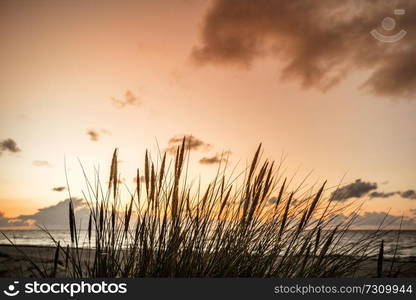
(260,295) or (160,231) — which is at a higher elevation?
(160,231)

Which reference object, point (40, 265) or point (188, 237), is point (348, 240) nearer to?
point (188, 237)

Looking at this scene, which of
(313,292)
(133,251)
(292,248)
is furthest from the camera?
(292,248)

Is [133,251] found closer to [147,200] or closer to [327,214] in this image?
[147,200]

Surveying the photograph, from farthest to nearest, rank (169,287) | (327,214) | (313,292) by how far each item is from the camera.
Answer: (327,214) → (313,292) → (169,287)

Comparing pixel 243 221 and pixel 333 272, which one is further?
pixel 333 272

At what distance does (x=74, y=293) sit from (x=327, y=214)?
4.46ft

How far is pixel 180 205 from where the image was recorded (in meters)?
1.91

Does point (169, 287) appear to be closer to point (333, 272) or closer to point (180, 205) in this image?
point (180, 205)

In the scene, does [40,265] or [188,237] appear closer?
[188,237]

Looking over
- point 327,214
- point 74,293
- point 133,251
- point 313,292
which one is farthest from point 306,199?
point 74,293

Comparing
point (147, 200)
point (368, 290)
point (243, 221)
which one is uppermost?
point (147, 200)

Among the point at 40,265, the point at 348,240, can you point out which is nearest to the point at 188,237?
the point at 348,240

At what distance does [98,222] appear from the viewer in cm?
189

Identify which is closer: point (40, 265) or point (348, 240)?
point (348, 240)
